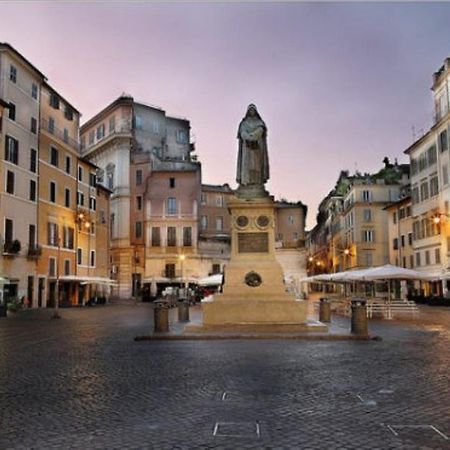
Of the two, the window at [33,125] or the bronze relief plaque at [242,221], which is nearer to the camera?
the bronze relief plaque at [242,221]

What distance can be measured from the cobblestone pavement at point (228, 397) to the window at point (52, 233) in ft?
113

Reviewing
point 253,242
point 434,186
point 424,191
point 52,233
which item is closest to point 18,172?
point 52,233

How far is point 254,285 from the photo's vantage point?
17.7 meters

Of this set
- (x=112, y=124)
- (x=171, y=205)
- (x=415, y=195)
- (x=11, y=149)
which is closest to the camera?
(x=11, y=149)

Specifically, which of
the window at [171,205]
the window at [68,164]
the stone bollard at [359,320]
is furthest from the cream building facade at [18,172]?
the stone bollard at [359,320]

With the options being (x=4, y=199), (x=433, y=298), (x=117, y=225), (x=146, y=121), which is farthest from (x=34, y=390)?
(x=146, y=121)

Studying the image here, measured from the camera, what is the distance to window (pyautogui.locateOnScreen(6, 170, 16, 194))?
4081cm

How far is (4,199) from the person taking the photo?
4031 cm

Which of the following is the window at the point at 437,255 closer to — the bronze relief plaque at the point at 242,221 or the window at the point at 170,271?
the window at the point at 170,271

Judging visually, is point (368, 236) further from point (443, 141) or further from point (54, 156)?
point (54, 156)

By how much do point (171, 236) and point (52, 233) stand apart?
22.3 metres

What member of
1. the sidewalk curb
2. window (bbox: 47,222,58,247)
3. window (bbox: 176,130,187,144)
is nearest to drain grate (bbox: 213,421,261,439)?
the sidewalk curb

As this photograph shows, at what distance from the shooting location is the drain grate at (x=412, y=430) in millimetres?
5930

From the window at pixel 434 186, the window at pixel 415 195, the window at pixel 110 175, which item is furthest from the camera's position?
the window at pixel 110 175
